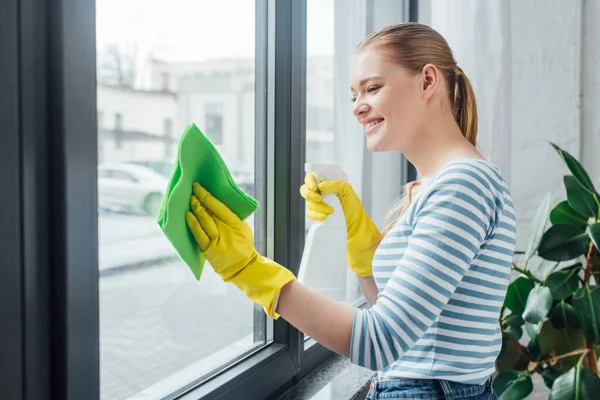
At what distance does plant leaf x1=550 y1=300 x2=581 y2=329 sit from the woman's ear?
0.88 m

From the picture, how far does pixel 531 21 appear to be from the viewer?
2.02 m

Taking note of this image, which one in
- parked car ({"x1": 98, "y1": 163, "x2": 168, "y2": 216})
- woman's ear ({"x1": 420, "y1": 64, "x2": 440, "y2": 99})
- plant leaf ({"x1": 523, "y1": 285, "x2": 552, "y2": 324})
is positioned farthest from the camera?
plant leaf ({"x1": 523, "y1": 285, "x2": 552, "y2": 324})

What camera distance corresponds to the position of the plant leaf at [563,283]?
1423mm

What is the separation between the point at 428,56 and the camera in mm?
915

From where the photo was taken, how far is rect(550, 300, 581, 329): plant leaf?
1.47m

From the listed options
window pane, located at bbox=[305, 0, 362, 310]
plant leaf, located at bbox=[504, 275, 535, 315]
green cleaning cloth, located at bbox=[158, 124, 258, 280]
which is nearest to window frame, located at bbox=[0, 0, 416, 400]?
green cleaning cloth, located at bbox=[158, 124, 258, 280]

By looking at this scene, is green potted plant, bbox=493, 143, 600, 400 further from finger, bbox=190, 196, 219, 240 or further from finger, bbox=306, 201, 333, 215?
finger, bbox=190, 196, 219, 240

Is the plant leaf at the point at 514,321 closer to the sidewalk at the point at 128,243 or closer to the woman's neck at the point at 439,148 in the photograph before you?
the woman's neck at the point at 439,148

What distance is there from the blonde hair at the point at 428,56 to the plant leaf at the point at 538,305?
0.63 m

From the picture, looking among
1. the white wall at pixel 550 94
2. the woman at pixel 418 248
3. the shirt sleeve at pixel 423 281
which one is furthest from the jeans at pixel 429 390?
the white wall at pixel 550 94

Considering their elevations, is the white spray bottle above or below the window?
below

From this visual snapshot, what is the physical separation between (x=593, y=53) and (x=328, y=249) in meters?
1.54

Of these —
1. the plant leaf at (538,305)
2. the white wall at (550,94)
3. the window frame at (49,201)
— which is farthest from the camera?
the white wall at (550,94)

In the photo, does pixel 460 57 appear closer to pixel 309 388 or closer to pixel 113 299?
pixel 309 388
